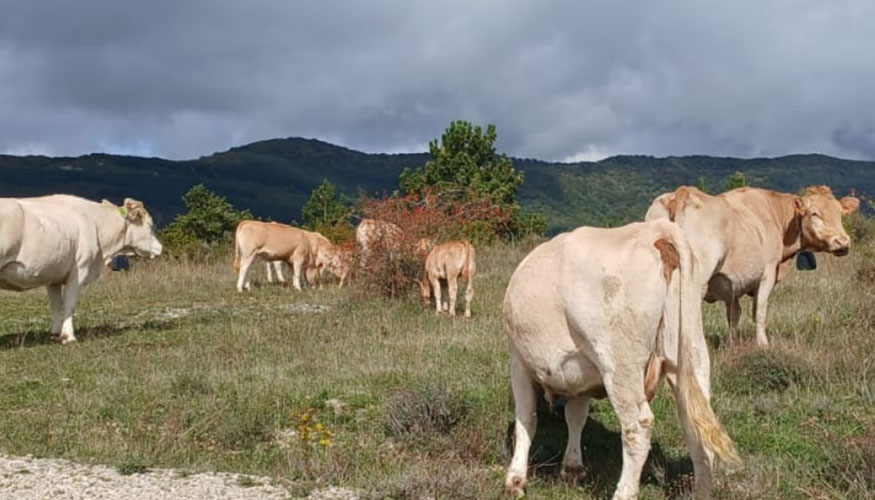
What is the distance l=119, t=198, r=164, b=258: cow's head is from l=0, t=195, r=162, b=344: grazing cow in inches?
15.8

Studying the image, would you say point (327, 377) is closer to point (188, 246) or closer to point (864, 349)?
point (864, 349)

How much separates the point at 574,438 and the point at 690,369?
1409mm

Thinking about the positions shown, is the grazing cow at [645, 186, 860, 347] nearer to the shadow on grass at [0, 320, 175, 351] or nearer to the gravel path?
the gravel path

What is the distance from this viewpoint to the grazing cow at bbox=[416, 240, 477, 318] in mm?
17359

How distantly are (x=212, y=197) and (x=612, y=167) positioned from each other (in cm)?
14905

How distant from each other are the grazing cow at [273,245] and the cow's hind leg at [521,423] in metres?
18.1

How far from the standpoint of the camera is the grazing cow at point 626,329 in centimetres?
585

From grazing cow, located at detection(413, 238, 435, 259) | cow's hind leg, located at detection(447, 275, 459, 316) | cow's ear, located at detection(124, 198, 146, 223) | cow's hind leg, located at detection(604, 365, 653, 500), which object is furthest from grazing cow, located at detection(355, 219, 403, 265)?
cow's hind leg, located at detection(604, 365, 653, 500)

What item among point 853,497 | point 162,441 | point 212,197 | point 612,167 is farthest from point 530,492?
point 612,167

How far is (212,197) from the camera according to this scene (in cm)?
4891

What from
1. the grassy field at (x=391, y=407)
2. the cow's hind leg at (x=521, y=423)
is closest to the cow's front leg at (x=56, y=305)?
the grassy field at (x=391, y=407)

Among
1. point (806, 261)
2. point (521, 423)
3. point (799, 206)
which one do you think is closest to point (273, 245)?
point (806, 261)

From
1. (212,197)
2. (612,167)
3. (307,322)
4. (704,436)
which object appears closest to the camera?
(704,436)

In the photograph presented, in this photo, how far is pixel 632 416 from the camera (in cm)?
584
